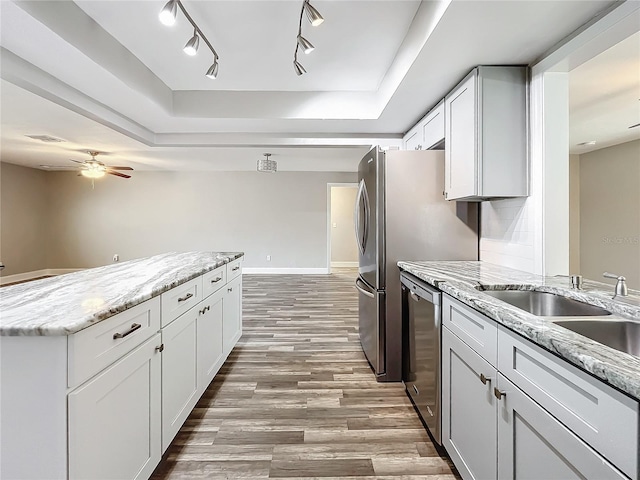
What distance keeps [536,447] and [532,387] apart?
164 millimetres

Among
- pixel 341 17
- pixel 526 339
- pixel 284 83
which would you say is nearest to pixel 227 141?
pixel 284 83

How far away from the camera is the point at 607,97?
2.75m

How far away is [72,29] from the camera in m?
2.11

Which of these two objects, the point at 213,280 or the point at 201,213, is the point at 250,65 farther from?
the point at 201,213

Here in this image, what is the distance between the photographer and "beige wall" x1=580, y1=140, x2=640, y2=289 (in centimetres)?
239

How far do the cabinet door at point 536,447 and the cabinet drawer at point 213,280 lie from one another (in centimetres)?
176

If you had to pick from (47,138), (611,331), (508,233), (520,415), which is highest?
(47,138)

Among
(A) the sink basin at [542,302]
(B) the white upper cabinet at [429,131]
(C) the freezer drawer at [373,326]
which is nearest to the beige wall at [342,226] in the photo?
(B) the white upper cabinet at [429,131]

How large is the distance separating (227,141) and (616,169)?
4.21 m

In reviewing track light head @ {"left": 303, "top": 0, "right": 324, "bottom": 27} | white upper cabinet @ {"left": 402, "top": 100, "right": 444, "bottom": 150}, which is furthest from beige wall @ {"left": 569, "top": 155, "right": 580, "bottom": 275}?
track light head @ {"left": 303, "top": 0, "right": 324, "bottom": 27}

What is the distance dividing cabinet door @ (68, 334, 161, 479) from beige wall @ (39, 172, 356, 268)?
611cm

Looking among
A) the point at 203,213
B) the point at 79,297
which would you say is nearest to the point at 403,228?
the point at 79,297

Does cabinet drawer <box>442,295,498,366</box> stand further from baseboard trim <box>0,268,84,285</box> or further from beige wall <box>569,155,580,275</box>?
baseboard trim <box>0,268,84,285</box>

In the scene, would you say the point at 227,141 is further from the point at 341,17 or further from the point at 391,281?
the point at 391,281
